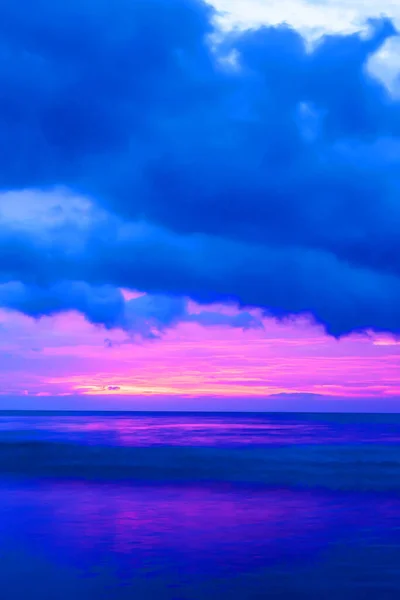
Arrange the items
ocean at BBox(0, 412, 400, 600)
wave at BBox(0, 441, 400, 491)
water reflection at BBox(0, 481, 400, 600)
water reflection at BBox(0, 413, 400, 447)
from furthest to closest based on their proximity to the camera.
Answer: water reflection at BBox(0, 413, 400, 447), wave at BBox(0, 441, 400, 491), water reflection at BBox(0, 481, 400, 600), ocean at BBox(0, 412, 400, 600)

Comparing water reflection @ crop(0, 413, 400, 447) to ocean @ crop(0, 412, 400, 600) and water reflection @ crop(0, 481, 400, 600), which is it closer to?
ocean @ crop(0, 412, 400, 600)

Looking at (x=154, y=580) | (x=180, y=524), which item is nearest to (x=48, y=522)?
(x=180, y=524)

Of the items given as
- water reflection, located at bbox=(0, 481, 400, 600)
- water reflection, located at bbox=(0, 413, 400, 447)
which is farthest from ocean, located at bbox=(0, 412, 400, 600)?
water reflection, located at bbox=(0, 413, 400, 447)

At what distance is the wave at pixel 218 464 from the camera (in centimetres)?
2334

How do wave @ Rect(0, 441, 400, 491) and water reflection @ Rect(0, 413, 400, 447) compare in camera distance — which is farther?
water reflection @ Rect(0, 413, 400, 447)

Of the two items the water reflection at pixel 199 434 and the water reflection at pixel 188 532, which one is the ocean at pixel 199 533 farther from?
the water reflection at pixel 199 434

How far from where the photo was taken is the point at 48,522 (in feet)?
46.8

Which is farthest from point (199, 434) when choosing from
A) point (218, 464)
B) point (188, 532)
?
point (188, 532)

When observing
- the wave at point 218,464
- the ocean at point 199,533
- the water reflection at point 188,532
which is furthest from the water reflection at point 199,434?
the water reflection at point 188,532

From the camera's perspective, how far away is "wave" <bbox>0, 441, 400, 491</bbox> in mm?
23344

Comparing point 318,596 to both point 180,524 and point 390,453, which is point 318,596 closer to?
point 180,524

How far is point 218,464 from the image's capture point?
28.0 metres

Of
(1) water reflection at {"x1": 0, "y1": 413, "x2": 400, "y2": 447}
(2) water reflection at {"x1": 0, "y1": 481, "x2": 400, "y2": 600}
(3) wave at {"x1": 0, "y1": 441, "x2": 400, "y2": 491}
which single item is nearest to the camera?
(2) water reflection at {"x1": 0, "y1": 481, "x2": 400, "y2": 600}

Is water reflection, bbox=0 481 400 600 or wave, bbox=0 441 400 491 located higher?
wave, bbox=0 441 400 491
